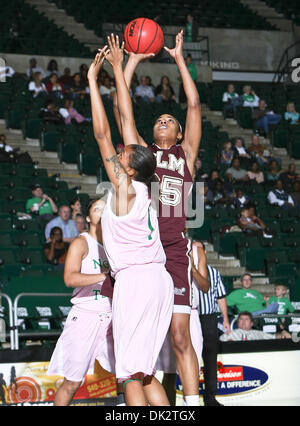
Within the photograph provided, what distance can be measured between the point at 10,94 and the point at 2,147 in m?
2.03

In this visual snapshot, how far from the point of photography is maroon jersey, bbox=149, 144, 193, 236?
5477mm

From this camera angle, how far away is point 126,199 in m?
4.88

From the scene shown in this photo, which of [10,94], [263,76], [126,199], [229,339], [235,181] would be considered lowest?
[229,339]

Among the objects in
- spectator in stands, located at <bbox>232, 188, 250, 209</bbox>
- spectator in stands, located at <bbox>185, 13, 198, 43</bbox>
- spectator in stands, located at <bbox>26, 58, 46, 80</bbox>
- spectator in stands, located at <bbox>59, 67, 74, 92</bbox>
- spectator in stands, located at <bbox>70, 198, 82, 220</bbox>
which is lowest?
spectator in stands, located at <bbox>70, 198, 82, 220</bbox>

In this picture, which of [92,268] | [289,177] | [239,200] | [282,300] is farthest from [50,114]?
[92,268]

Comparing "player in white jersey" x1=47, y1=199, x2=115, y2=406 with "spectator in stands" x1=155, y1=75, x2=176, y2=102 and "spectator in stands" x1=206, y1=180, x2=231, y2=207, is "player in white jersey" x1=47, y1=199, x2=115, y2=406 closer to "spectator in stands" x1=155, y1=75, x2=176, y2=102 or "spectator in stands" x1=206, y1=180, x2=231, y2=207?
"spectator in stands" x1=206, y1=180, x2=231, y2=207

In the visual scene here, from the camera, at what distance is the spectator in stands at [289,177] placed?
15.0 m

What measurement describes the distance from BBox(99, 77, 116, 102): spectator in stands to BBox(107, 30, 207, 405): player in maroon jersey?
390 inches

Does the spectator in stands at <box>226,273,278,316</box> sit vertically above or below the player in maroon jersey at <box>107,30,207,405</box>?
below

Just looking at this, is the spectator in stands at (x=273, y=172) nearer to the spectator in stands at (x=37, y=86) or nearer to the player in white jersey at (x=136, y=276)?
the spectator in stands at (x=37, y=86)

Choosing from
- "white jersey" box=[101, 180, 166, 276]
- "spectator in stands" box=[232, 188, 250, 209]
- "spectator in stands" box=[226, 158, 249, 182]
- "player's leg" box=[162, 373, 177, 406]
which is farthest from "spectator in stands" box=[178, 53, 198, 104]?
"white jersey" box=[101, 180, 166, 276]

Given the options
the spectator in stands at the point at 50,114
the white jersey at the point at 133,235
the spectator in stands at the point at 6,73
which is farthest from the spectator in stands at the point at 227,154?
the white jersey at the point at 133,235

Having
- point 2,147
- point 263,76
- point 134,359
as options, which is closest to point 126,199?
point 134,359
